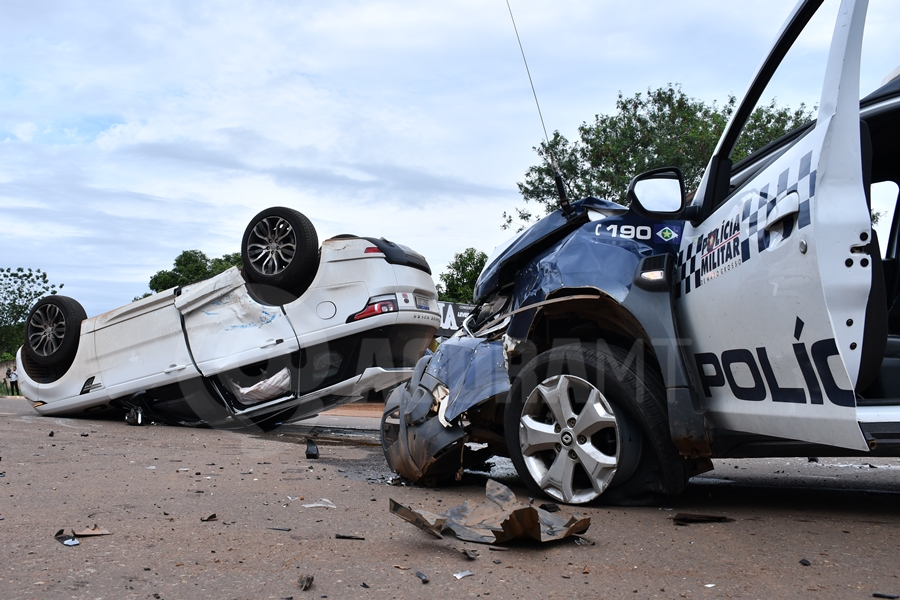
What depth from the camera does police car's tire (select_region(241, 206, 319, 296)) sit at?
8.09 metres

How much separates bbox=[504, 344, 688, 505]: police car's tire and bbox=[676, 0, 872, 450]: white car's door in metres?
0.30

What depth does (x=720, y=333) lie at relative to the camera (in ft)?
11.2

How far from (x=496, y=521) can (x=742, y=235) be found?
153 cm

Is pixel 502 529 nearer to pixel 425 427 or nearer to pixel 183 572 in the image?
pixel 183 572

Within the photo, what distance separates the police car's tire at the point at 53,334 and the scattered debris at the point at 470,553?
26.7 feet

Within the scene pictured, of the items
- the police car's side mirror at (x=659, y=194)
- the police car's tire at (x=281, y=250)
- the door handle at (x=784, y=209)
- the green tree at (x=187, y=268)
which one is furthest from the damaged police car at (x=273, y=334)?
the green tree at (x=187, y=268)

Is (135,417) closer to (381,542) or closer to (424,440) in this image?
(424,440)

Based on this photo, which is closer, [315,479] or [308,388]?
[315,479]

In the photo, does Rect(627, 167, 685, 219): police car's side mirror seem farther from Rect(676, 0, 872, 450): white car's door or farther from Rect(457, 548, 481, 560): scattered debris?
Rect(457, 548, 481, 560): scattered debris

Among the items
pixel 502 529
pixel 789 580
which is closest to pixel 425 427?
pixel 502 529

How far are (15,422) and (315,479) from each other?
19.4ft

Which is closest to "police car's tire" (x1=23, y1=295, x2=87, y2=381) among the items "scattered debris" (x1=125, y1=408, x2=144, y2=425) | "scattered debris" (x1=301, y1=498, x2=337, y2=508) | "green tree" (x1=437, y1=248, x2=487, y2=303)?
"scattered debris" (x1=125, y1=408, x2=144, y2=425)

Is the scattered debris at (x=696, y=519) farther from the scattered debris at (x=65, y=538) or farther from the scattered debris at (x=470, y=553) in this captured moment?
the scattered debris at (x=65, y=538)

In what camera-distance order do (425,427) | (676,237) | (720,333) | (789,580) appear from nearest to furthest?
→ (789,580), (720,333), (676,237), (425,427)
